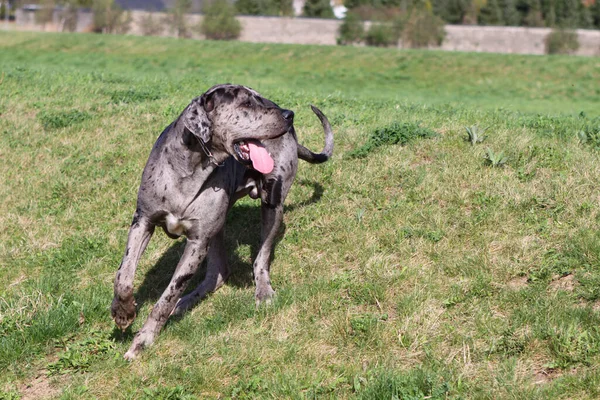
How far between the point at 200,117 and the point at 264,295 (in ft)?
5.94

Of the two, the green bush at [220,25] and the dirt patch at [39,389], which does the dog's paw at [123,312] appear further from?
the green bush at [220,25]

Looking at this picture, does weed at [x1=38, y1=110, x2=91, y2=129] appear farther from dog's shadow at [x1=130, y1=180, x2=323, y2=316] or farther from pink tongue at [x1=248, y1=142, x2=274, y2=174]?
pink tongue at [x1=248, y1=142, x2=274, y2=174]

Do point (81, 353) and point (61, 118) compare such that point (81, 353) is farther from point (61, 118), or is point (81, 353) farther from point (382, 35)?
point (382, 35)

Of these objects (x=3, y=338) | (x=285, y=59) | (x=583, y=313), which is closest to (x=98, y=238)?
(x=3, y=338)

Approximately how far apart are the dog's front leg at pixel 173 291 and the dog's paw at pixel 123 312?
130 millimetres

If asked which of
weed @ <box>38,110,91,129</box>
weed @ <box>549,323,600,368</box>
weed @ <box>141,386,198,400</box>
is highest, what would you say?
weed @ <box>38,110,91,129</box>

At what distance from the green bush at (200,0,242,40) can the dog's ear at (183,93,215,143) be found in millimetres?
48069

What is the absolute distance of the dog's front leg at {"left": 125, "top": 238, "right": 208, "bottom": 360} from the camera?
525 centimetres

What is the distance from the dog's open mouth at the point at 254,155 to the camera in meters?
5.21

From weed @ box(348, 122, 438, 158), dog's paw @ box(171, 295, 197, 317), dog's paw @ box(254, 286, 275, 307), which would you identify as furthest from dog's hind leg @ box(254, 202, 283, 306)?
weed @ box(348, 122, 438, 158)

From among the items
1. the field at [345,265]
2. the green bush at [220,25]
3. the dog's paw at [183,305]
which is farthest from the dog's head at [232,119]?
the green bush at [220,25]

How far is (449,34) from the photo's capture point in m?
49.7

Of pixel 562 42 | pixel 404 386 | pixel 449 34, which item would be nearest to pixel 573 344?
pixel 404 386

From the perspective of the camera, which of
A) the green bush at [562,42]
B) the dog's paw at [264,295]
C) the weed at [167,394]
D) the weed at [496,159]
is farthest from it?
the green bush at [562,42]
